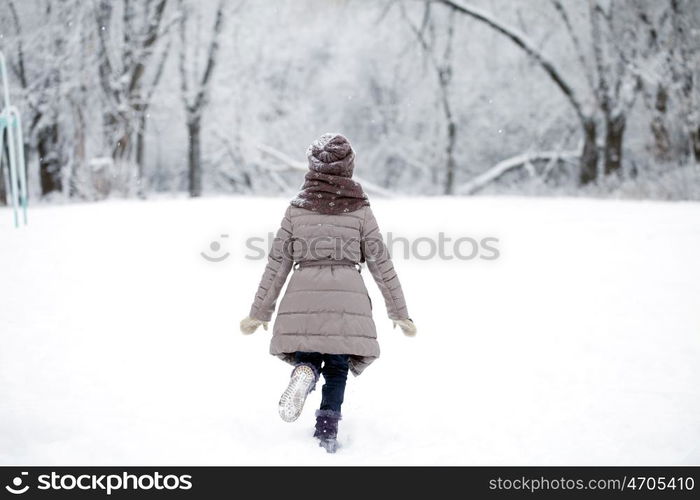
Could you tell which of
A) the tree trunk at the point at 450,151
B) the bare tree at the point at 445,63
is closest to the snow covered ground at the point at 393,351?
the bare tree at the point at 445,63

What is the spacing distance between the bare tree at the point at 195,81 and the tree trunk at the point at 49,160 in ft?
10.8

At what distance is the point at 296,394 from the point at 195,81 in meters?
15.8

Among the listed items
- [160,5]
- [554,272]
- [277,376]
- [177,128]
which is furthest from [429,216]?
[177,128]

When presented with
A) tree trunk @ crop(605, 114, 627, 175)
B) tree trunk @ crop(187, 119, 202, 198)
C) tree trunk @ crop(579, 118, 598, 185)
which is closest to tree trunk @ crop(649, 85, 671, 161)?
tree trunk @ crop(605, 114, 627, 175)

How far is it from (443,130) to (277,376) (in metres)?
18.1

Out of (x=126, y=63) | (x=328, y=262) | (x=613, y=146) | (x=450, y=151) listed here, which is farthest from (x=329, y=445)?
(x=450, y=151)

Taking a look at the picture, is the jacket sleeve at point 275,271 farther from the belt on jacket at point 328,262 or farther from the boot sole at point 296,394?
the boot sole at point 296,394

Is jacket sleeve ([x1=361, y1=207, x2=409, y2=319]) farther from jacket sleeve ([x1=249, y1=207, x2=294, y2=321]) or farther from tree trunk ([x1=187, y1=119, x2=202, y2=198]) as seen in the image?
tree trunk ([x1=187, y1=119, x2=202, y2=198])

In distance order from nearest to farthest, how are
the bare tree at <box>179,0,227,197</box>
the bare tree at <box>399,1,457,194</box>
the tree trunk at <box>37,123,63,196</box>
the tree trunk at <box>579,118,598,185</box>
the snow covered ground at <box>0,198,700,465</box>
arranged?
the snow covered ground at <box>0,198,700,465</box>
the tree trunk at <box>37,123,63,196</box>
the tree trunk at <box>579,118,598,185</box>
the bare tree at <box>179,0,227,197</box>
the bare tree at <box>399,1,457,194</box>

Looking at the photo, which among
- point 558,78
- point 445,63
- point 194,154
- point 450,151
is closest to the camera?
point 558,78

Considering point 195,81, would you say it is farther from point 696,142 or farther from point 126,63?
point 696,142

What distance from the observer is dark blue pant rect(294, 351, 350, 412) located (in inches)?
146

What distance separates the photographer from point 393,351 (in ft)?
18.1

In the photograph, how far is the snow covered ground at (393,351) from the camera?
392 centimetres
